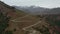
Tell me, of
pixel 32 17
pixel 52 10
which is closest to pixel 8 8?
pixel 32 17

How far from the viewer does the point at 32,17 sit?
8.31ft

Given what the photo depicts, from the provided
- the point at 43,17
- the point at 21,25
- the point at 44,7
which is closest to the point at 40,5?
the point at 44,7

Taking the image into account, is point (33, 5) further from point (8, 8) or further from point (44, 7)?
point (8, 8)

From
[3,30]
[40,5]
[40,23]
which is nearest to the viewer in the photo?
[3,30]

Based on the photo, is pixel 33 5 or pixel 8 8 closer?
pixel 8 8

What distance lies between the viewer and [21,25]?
7.60ft

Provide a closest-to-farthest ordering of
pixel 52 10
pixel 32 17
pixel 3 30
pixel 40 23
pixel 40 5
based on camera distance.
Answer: pixel 3 30 → pixel 40 23 → pixel 32 17 → pixel 52 10 → pixel 40 5

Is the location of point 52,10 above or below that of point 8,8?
below

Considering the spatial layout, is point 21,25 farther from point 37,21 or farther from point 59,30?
point 59,30

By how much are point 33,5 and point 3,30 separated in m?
1.32

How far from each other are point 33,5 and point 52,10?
408 mm

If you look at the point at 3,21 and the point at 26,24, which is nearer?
the point at 3,21

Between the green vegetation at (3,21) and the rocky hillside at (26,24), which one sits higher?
the green vegetation at (3,21)

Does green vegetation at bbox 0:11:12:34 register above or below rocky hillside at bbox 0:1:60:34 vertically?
above
